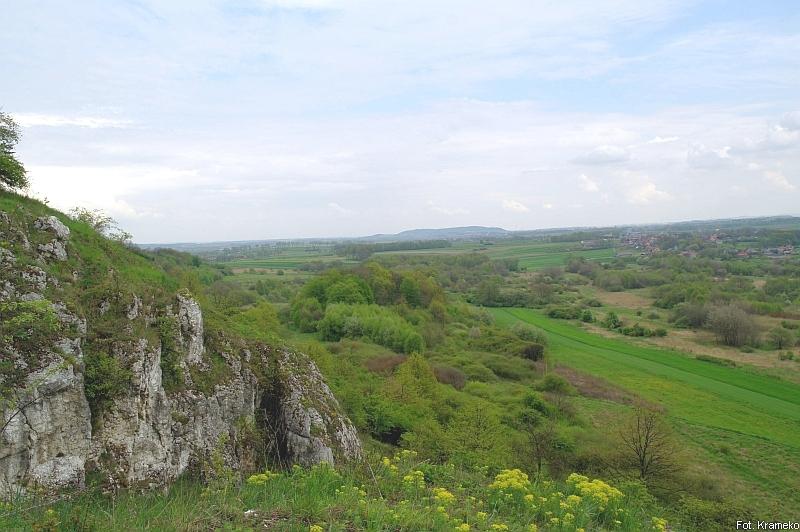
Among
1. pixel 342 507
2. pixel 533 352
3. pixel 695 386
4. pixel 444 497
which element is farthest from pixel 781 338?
pixel 342 507

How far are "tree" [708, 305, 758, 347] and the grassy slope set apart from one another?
35.1 ft

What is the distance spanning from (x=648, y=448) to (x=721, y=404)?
23538 millimetres

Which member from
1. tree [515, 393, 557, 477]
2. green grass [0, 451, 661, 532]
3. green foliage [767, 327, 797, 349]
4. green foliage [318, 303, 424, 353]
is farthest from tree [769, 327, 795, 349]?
green grass [0, 451, 661, 532]

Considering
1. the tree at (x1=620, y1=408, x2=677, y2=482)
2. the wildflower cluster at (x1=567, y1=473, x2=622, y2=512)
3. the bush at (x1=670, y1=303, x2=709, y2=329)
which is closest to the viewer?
the wildflower cluster at (x1=567, y1=473, x2=622, y2=512)

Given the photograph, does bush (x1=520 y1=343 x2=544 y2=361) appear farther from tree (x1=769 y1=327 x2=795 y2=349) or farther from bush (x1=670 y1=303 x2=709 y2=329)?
bush (x1=670 y1=303 x2=709 y2=329)

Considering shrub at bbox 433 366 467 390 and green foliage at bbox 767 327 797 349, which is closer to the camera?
shrub at bbox 433 366 467 390

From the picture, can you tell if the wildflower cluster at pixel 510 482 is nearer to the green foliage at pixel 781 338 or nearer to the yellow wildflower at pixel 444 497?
the yellow wildflower at pixel 444 497

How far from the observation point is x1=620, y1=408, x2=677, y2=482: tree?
79.9ft

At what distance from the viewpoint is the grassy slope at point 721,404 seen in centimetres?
3020

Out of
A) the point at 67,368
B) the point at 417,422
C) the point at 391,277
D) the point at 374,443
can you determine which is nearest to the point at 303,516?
the point at 67,368

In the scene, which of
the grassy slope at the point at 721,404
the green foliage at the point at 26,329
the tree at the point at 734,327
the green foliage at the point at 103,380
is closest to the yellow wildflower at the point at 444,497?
Result: the green foliage at the point at 103,380

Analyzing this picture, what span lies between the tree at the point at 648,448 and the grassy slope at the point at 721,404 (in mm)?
6131

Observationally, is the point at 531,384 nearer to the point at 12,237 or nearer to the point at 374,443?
the point at 374,443

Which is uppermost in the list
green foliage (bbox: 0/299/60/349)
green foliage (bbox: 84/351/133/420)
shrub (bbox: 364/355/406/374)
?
green foliage (bbox: 0/299/60/349)
